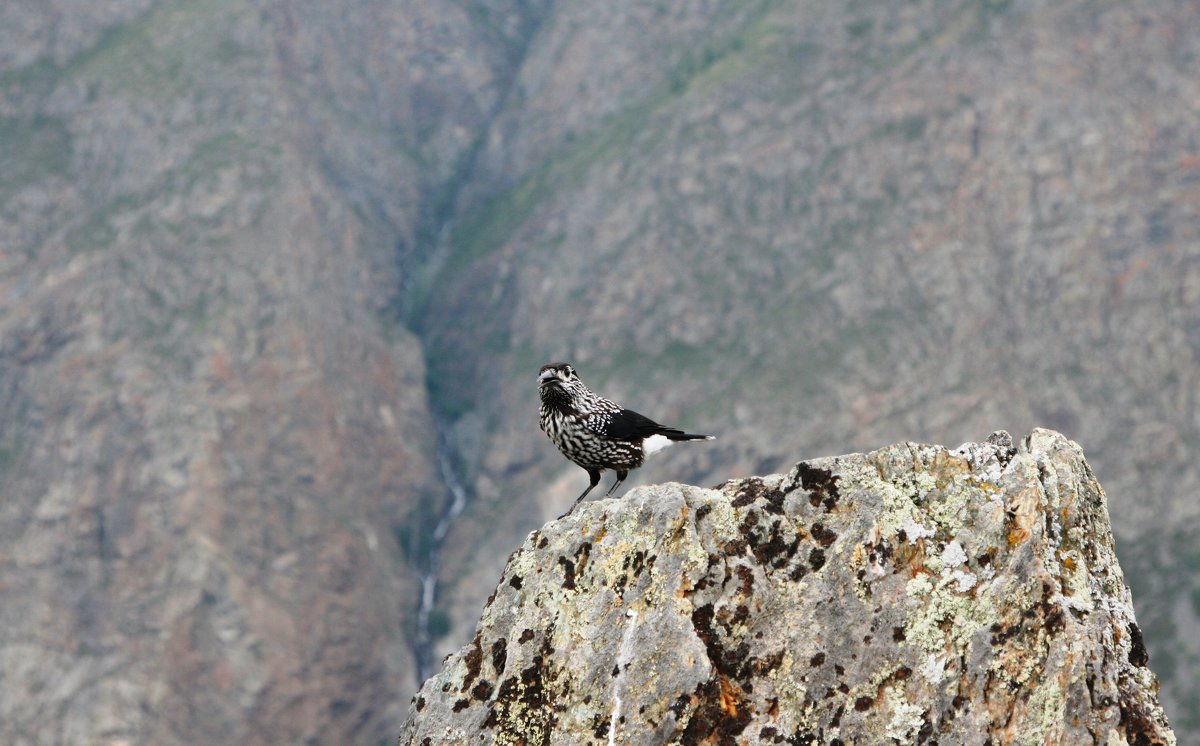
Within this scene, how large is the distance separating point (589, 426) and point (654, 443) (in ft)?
5.03

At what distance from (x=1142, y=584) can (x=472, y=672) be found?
160979mm

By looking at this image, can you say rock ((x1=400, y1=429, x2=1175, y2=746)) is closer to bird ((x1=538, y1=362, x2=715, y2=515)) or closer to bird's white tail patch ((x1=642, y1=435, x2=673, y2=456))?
bird ((x1=538, y1=362, x2=715, y2=515))

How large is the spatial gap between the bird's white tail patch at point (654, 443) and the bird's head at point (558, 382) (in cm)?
150

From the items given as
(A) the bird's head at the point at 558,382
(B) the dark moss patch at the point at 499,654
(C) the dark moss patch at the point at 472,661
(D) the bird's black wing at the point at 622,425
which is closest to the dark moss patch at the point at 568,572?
(B) the dark moss patch at the point at 499,654

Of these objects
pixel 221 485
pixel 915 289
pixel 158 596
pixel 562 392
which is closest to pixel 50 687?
pixel 158 596

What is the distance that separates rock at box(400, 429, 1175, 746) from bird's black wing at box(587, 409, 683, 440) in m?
3.43

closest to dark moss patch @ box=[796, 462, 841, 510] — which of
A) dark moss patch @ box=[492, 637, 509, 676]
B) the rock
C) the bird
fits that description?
the rock

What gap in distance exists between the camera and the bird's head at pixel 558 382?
21.0m

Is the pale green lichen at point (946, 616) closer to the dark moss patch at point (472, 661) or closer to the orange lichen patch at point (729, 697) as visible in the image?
the orange lichen patch at point (729, 697)

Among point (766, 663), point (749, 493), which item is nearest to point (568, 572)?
point (749, 493)

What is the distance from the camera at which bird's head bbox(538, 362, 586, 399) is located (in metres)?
21.0

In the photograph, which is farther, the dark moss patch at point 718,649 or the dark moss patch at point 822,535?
the dark moss patch at point 822,535

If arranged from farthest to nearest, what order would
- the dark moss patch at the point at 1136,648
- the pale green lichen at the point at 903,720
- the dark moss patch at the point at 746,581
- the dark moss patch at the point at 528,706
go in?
the dark moss patch at the point at 746,581 < the dark moss patch at the point at 528,706 < the dark moss patch at the point at 1136,648 < the pale green lichen at the point at 903,720

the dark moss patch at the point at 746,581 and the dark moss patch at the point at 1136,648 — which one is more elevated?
the dark moss patch at the point at 746,581
